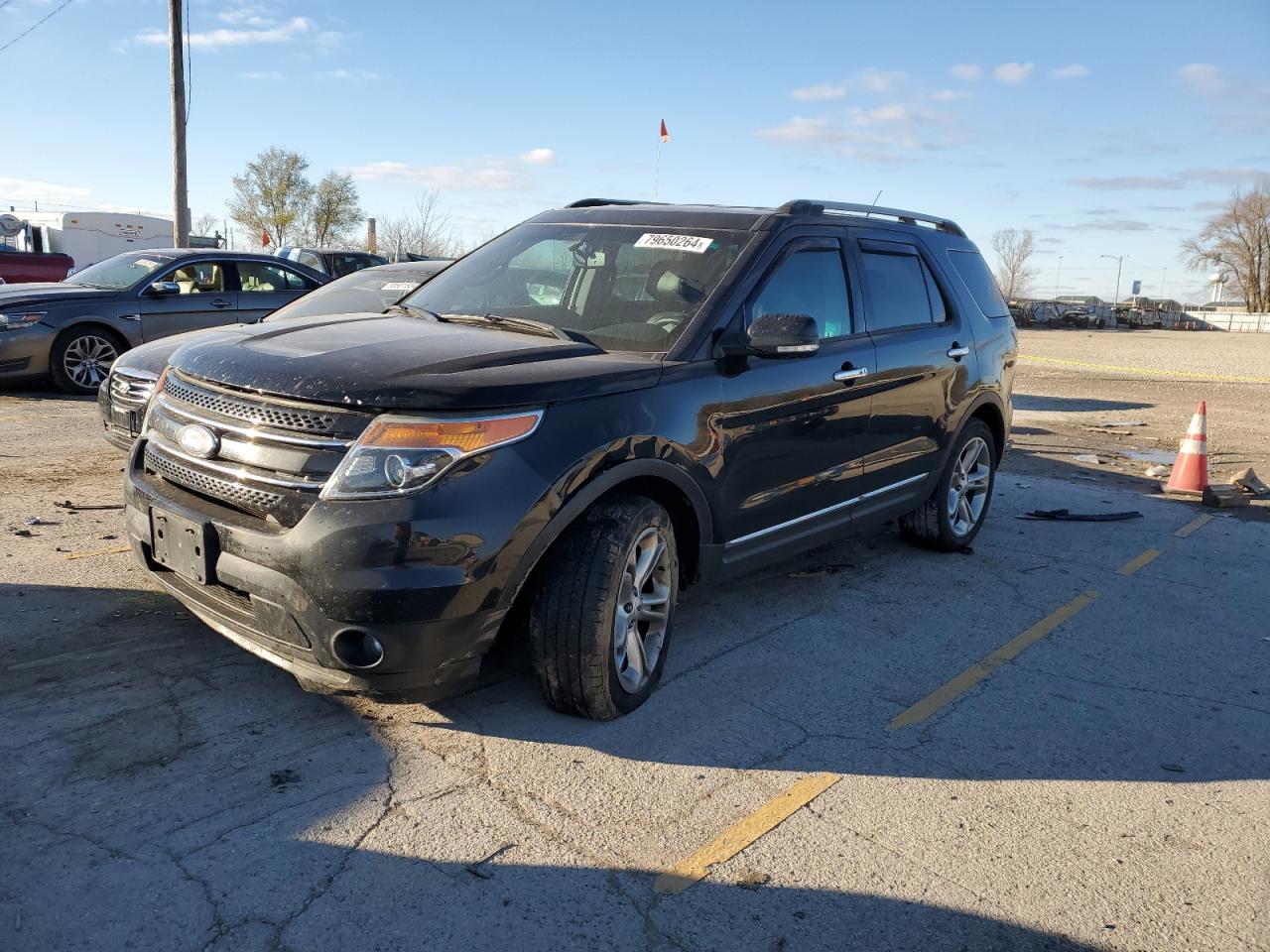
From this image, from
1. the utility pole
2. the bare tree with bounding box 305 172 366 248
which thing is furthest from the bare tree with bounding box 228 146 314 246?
the utility pole

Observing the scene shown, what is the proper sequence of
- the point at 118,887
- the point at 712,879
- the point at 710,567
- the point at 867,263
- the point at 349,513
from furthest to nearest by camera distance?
the point at 867,263 < the point at 710,567 < the point at 349,513 < the point at 712,879 < the point at 118,887

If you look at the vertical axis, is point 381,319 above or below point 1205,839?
above

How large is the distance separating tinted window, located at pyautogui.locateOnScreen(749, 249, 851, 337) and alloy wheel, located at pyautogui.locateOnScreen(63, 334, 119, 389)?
878 cm

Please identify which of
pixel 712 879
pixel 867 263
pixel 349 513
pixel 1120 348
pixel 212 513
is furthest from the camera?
pixel 1120 348

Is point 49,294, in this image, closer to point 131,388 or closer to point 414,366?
point 131,388

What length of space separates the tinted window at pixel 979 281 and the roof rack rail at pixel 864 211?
0.60ft

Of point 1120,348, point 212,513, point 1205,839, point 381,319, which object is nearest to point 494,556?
point 212,513

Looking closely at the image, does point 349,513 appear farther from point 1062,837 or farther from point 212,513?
point 1062,837

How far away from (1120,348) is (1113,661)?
3127 cm

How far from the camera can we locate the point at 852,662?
4.62 meters

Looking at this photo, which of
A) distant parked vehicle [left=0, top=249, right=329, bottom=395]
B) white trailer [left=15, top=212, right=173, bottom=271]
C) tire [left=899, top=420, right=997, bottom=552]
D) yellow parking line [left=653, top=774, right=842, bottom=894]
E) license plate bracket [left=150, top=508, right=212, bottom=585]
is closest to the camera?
yellow parking line [left=653, top=774, right=842, bottom=894]

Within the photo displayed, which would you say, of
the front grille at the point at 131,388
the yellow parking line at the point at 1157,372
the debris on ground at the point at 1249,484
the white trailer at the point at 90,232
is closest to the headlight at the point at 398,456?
the front grille at the point at 131,388

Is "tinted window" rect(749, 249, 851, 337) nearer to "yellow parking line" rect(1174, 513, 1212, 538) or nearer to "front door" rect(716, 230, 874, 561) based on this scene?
"front door" rect(716, 230, 874, 561)

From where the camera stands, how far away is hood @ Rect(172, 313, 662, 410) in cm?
335
